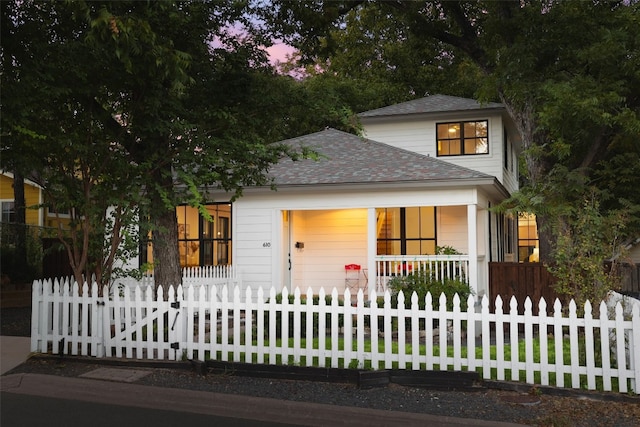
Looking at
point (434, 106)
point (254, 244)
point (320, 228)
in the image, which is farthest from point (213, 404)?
point (434, 106)

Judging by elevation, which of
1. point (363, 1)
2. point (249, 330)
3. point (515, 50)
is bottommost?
point (249, 330)

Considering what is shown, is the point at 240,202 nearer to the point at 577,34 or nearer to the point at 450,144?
the point at 450,144

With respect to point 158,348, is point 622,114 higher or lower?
higher

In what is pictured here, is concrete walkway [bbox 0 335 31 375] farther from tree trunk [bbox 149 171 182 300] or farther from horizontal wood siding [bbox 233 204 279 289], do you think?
horizontal wood siding [bbox 233 204 279 289]

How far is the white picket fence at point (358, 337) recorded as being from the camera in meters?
6.62

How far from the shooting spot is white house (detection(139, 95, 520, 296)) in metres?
14.3

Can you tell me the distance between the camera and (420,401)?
20.5 ft

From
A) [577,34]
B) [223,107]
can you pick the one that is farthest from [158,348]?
[577,34]

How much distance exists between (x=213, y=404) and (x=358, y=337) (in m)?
1.99

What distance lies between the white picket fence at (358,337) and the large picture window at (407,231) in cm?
756

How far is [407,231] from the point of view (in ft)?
56.1

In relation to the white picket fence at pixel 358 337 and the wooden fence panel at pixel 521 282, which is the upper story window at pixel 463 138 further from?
the white picket fence at pixel 358 337

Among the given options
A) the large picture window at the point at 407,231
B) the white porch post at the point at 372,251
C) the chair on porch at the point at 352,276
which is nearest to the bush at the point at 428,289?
the white porch post at the point at 372,251

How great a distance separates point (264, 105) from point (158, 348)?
471cm
